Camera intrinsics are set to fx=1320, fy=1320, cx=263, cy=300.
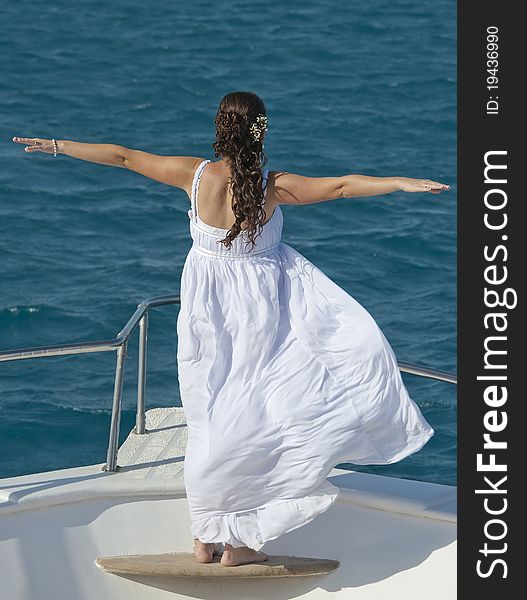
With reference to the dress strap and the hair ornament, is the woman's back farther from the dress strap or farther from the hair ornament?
the hair ornament

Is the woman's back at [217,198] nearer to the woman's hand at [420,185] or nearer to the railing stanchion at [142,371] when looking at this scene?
the woman's hand at [420,185]

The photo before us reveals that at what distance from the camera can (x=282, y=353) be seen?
181 inches

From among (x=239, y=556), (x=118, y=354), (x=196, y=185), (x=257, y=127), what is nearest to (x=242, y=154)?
(x=257, y=127)

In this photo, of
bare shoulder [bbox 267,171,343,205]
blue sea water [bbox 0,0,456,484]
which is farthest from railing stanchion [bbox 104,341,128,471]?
blue sea water [bbox 0,0,456,484]

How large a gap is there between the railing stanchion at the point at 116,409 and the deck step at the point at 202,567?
1.38ft

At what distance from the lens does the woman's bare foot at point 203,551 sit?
4801mm

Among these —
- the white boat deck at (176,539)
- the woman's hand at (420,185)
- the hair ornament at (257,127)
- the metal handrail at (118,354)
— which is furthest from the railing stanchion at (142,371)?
the woman's hand at (420,185)

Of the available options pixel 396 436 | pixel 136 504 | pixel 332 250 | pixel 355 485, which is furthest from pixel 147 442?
pixel 332 250

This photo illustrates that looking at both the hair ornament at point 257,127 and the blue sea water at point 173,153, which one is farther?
the blue sea water at point 173,153

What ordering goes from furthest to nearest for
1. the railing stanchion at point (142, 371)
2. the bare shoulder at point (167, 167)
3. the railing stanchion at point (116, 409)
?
the railing stanchion at point (142, 371)
the railing stanchion at point (116, 409)
the bare shoulder at point (167, 167)

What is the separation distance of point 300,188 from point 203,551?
54.1 inches

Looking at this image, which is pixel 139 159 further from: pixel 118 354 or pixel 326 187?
pixel 118 354

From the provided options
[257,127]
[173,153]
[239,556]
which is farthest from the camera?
[173,153]

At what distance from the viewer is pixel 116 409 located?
511cm
